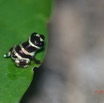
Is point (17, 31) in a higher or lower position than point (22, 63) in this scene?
higher

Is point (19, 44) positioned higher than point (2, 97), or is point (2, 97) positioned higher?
point (19, 44)

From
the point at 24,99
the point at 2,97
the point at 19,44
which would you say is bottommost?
the point at 24,99

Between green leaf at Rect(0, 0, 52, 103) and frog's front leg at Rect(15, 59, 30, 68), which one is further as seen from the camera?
frog's front leg at Rect(15, 59, 30, 68)

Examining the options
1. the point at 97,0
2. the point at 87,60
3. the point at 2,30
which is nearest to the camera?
the point at 2,30

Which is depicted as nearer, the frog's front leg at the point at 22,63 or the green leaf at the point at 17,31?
the green leaf at the point at 17,31

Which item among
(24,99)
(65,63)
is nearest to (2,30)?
(24,99)

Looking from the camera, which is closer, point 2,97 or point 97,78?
point 2,97

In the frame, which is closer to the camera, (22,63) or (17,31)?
(22,63)

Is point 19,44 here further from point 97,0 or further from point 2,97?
point 97,0
